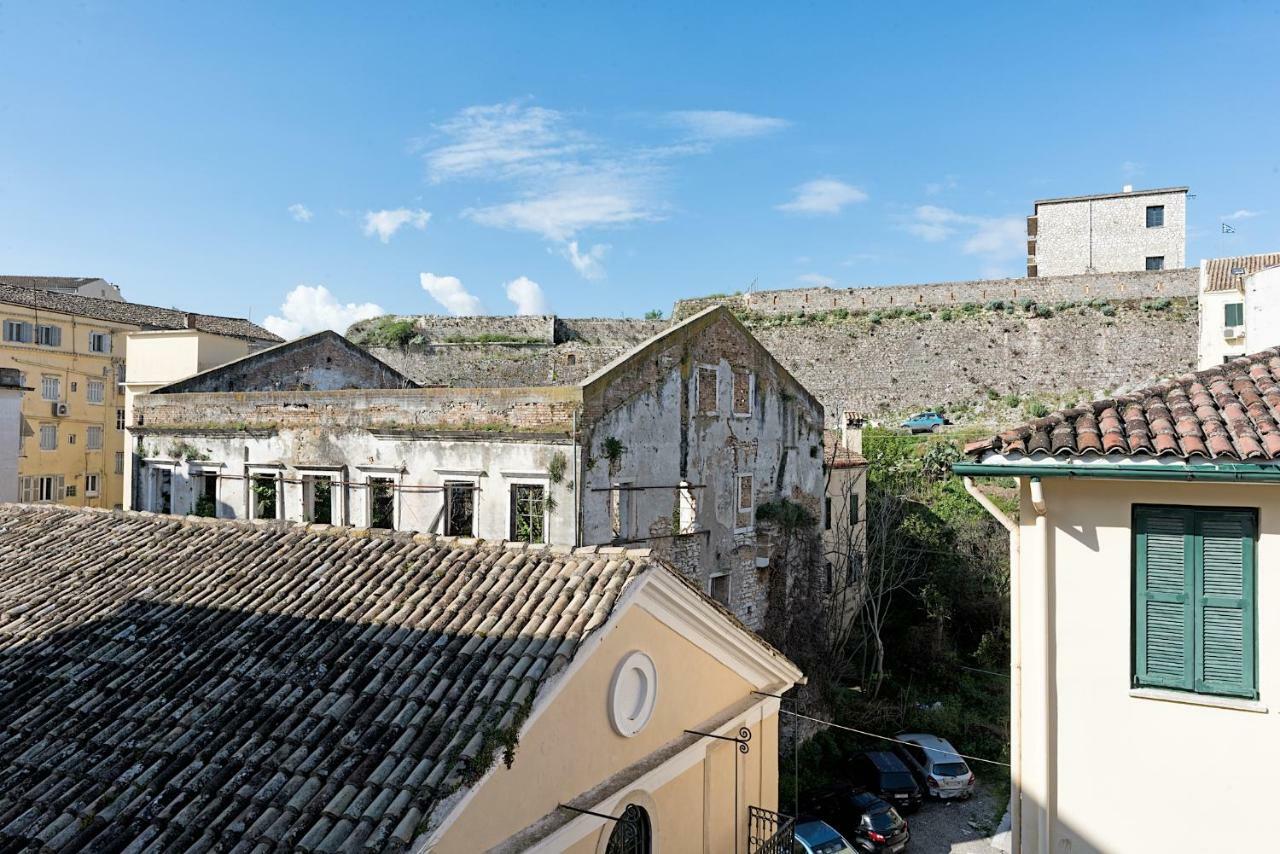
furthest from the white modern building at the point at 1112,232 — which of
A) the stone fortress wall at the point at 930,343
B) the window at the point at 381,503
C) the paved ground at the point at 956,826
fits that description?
the window at the point at 381,503

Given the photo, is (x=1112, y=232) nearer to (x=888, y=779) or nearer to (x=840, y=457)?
(x=840, y=457)

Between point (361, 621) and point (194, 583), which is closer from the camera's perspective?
point (361, 621)

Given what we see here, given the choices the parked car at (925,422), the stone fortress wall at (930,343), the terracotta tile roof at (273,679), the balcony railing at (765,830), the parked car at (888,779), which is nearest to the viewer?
the terracotta tile roof at (273,679)

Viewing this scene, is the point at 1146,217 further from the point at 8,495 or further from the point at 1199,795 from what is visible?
the point at 8,495

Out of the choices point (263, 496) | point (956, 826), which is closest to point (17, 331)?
point (263, 496)

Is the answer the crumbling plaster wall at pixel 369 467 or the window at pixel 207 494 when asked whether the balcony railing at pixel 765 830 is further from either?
the window at pixel 207 494

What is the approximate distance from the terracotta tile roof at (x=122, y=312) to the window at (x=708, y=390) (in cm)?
2153

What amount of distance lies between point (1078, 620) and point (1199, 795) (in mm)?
1304

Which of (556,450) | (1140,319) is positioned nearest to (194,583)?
(556,450)

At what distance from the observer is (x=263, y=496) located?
17.9 metres

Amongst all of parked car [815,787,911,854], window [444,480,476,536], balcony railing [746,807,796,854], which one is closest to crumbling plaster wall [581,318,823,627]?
window [444,480,476,536]

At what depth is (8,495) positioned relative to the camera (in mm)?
17453

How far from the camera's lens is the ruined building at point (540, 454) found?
14.5 metres

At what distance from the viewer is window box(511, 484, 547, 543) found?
1432cm
